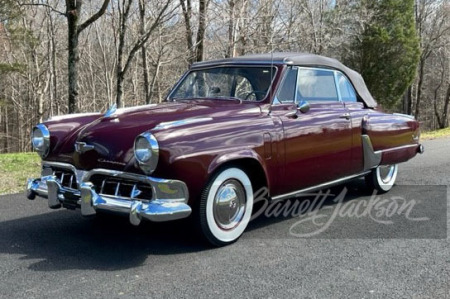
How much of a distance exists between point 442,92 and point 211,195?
158ft

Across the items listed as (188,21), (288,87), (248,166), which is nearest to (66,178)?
(248,166)

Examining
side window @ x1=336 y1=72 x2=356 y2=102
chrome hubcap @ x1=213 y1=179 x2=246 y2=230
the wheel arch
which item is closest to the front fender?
the wheel arch

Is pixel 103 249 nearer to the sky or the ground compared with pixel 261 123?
nearer to the ground

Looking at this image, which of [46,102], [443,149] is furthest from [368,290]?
[46,102]

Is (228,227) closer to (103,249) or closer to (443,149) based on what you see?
(103,249)

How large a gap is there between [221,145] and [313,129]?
1.29 metres

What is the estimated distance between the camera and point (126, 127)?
4.00 meters

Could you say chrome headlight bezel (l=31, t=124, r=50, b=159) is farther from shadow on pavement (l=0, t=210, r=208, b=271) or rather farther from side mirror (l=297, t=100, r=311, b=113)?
side mirror (l=297, t=100, r=311, b=113)

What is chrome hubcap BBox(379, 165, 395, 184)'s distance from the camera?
633 centimetres

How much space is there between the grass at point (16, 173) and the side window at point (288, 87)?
13.8 ft

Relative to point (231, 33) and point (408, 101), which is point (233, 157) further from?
point (408, 101)

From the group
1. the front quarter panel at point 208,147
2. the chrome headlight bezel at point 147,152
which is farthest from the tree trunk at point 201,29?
the chrome headlight bezel at point 147,152

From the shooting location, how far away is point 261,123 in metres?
4.37

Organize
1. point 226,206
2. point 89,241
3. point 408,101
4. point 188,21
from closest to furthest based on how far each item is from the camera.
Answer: point 226,206 → point 89,241 → point 188,21 → point 408,101
